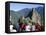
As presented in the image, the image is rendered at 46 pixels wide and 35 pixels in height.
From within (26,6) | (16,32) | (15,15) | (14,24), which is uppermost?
(26,6)

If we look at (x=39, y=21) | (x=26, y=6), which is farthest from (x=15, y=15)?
(x=39, y=21)

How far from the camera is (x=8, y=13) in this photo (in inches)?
61.1

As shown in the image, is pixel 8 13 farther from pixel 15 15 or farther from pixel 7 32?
pixel 7 32

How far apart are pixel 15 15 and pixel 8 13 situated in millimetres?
94

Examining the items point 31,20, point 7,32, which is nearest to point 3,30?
point 7,32

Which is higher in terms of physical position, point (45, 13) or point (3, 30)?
point (45, 13)

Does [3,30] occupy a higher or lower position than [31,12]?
lower

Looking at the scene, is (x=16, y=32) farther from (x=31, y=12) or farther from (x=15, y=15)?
(x=31, y=12)

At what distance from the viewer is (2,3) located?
158 centimetres

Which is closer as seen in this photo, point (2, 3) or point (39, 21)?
point (2, 3)

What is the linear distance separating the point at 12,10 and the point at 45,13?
0.47 metres

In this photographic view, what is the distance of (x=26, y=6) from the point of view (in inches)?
64.4

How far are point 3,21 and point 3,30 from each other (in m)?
0.11

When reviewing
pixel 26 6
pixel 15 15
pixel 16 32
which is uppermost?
pixel 26 6
